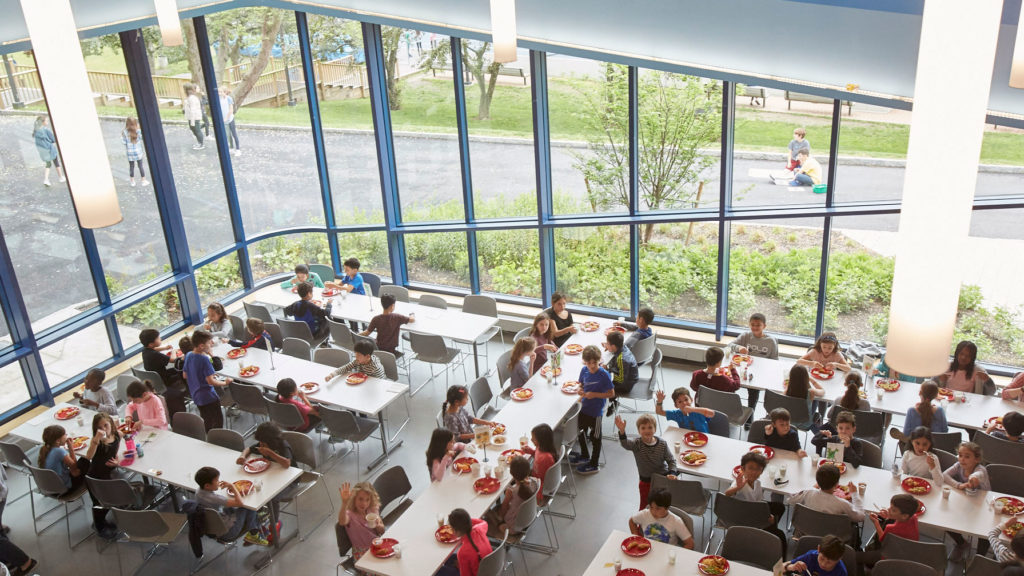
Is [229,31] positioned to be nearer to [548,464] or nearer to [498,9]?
[498,9]

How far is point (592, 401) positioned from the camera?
331 inches

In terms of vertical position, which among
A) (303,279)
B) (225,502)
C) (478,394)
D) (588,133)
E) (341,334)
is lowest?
(225,502)

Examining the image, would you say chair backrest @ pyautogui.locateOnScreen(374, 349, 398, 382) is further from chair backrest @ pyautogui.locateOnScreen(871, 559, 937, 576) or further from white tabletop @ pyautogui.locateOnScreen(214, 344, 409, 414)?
chair backrest @ pyautogui.locateOnScreen(871, 559, 937, 576)

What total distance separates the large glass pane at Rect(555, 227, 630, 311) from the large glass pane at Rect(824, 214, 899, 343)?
2.75 meters

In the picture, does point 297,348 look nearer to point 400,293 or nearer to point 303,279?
point 303,279

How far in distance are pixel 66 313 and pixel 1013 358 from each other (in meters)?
11.9

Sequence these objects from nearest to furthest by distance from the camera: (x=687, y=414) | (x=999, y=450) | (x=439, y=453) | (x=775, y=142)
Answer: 1. (x=439, y=453)
2. (x=999, y=450)
3. (x=687, y=414)
4. (x=775, y=142)

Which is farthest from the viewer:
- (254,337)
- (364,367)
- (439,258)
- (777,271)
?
(439,258)

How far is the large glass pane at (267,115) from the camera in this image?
11836 millimetres

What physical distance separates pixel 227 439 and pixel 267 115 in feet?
20.1

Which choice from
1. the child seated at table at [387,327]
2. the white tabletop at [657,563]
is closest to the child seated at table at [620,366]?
the child seated at table at [387,327]

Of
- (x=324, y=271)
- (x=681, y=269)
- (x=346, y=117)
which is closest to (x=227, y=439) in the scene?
(x=324, y=271)

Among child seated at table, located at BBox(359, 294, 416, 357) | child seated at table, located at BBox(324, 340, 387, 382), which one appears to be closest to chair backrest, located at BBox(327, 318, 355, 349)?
child seated at table, located at BBox(359, 294, 416, 357)

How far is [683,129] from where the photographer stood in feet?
34.2
